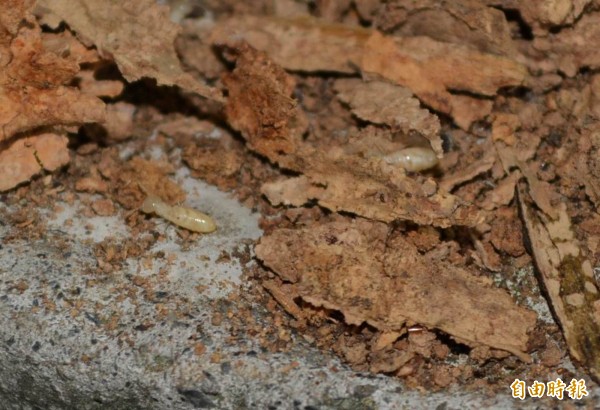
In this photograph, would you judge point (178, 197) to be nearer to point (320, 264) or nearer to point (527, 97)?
point (320, 264)

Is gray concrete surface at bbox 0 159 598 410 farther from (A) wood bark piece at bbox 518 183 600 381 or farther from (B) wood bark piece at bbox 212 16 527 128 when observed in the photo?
(B) wood bark piece at bbox 212 16 527 128

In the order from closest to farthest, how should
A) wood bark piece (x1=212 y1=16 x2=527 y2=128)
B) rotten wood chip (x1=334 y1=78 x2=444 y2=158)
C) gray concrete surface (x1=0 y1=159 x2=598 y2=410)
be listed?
gray concrete surface (x1=0 y1=159 x2=598 y2=410), rotten wood chip (x1=334 y1=78 x2=444 y2=158), wood bark piece (x1=212 y1=16 x2=527 y2=128)

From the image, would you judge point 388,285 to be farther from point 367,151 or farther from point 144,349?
point 144,349

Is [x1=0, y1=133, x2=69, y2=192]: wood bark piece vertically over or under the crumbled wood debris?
under

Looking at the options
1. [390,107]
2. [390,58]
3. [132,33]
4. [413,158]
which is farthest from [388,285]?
[132,33]

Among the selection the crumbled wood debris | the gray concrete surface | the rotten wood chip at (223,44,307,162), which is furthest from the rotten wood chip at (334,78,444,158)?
the gray concrete surface

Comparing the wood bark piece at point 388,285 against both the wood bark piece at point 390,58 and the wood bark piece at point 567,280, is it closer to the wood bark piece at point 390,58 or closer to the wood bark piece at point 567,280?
the wood bark piece at point 567,280
